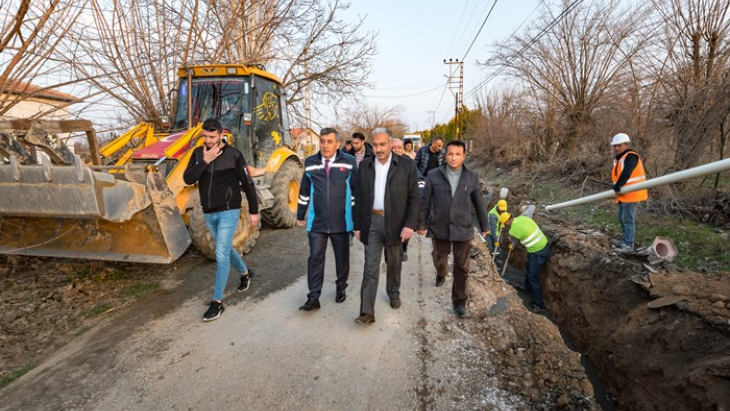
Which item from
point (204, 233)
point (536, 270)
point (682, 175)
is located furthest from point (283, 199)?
point (682, 175)

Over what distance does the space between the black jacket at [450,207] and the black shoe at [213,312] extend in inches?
83.4

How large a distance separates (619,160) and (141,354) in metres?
6.40

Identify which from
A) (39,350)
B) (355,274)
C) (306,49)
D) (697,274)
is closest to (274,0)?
(306,49)

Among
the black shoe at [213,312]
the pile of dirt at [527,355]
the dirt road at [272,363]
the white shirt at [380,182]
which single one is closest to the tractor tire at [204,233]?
the dirt road at [272,363]

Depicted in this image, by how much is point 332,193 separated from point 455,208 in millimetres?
1199

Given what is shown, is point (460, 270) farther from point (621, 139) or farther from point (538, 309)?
point (621, 139)

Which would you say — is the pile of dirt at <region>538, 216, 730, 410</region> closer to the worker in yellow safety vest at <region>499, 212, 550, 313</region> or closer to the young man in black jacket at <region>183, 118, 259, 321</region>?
the worker in yellow safety vest at <region>499, 212, 550, 313</region>

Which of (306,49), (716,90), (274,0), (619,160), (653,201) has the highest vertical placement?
(274,0)

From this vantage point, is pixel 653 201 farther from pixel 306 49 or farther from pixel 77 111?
pixel 306 49

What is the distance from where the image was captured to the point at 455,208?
3.60 m

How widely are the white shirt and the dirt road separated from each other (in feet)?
3.61

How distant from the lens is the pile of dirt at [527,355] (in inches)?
103

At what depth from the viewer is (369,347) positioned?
3.07 m

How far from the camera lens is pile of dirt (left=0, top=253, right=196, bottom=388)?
308 cm
